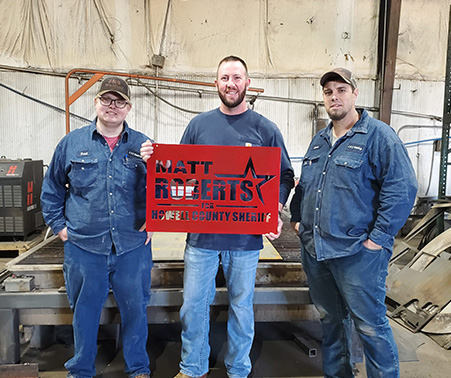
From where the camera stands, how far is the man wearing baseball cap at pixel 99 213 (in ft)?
5.08

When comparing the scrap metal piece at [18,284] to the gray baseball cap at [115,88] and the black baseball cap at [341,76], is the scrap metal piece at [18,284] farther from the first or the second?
the black baseball cap at [341,76]

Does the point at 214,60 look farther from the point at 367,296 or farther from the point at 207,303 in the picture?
the point at 367,296

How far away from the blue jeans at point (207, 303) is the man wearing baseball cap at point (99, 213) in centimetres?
25

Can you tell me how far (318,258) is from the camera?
1517mm

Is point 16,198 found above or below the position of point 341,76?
below


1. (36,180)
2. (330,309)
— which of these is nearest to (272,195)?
(330,309)

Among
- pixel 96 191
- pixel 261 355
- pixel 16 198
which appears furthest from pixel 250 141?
pixel 16 198

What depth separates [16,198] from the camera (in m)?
3.63

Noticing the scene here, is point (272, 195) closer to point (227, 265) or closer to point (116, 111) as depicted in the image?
point (227, 265)

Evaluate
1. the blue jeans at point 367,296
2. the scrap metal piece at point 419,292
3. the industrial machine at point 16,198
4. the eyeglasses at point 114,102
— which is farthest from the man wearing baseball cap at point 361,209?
the industrial machine at point 16,198

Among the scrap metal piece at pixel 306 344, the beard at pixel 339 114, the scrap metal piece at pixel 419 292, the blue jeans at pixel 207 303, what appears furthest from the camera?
the scrap metal piece at pixel 419 292

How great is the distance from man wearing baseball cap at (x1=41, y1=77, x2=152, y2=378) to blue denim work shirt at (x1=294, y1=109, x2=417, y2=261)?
86 centimetres

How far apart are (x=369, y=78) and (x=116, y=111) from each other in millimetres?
4921

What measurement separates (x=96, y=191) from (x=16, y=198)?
269 centimetres
